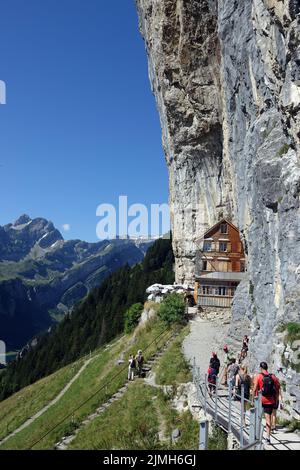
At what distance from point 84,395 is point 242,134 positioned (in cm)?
2269

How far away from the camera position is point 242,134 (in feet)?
107

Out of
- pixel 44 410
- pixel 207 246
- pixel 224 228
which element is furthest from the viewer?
pixel 207 246

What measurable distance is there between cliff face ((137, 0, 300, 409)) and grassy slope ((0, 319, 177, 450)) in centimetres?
910

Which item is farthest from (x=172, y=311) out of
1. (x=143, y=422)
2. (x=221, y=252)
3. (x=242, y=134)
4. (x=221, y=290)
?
(x=143, y=422)

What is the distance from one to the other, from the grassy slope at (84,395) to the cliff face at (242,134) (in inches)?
358

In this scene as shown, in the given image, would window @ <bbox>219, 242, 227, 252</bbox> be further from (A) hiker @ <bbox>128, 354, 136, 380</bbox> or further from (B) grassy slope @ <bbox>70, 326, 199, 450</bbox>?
(A) hiker @ <bbox>128, 354, 136, 380</bbox>

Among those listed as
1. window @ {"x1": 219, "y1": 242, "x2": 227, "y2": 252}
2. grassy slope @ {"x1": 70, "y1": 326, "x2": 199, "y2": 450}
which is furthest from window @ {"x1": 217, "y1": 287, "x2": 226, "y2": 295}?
grassy slope @ {"x1": 70, "y1": 326, "x2": 199, "y2": 450}

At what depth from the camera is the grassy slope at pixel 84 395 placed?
23748 millimetres

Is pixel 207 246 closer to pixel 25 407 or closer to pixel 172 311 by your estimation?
pixel 172 311

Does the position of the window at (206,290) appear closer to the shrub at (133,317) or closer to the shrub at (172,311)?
the shrub at (172,311)

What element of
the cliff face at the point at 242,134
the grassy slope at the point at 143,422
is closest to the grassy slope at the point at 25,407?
the grassy slope at the point at 143,422
